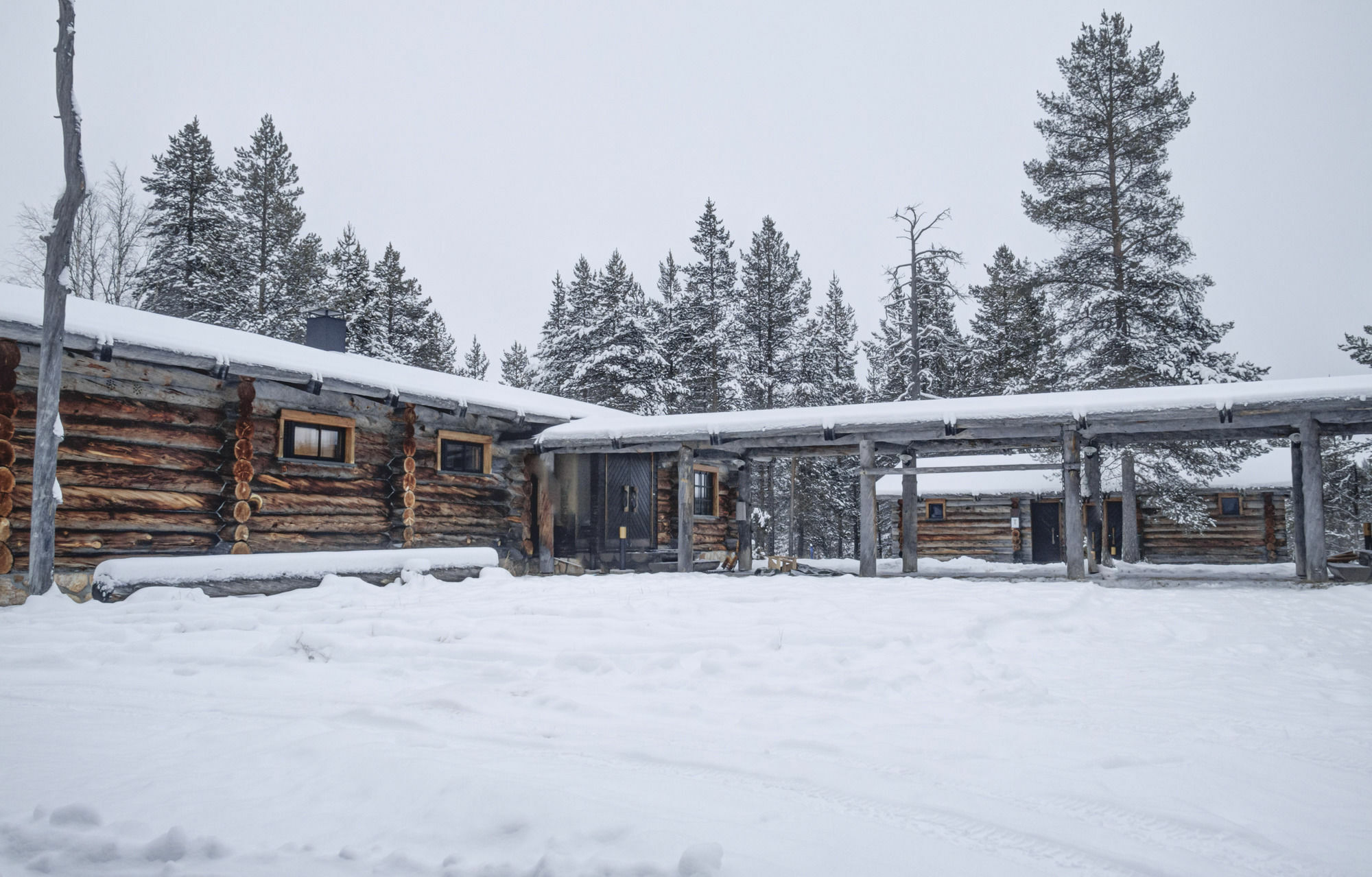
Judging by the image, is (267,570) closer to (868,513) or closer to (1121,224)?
(868,513)

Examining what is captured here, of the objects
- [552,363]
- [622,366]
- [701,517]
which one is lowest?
[701,517]

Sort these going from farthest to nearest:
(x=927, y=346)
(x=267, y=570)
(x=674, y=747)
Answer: (x=927, y=346) < (x=267, y=570) < (x=674, y=747)

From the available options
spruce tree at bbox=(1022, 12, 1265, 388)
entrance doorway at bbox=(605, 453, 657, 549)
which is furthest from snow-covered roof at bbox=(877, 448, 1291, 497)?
entrance doorway at bbox=(605, 453, 657, 549)

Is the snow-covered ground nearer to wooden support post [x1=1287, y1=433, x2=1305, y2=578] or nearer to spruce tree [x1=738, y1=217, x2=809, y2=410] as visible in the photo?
wooden support post [x1=1287, y1=433, x2=1305, y2=578]

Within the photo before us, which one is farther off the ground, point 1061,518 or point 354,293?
point 354,293

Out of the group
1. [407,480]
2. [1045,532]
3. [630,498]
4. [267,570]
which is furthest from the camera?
[1045,532]

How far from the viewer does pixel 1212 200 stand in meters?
166

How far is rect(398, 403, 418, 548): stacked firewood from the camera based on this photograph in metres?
12.7

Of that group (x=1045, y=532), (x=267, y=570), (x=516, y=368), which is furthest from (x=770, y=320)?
(x=267, y=570)

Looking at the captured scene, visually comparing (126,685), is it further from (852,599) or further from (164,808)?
(852,599)

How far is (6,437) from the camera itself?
8398 mm

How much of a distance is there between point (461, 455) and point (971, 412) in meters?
8.79

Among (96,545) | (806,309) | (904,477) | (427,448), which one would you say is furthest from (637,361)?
(96,545)

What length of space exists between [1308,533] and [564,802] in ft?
40.5
